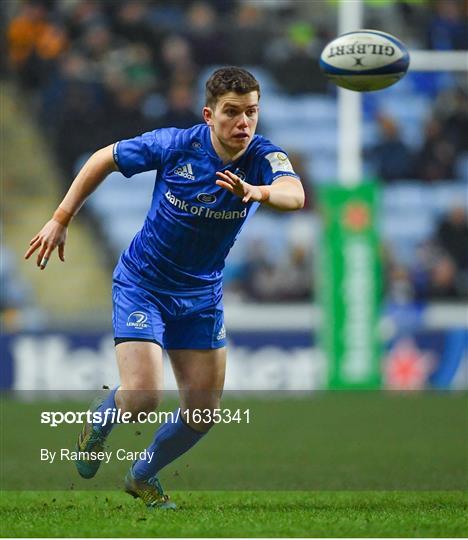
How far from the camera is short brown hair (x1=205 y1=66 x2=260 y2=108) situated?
5.66m

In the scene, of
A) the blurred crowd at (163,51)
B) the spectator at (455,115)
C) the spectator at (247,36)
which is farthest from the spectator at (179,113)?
the spectator at (455,115)

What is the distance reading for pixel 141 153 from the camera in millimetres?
5957

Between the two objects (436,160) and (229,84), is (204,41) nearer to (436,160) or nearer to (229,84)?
(436,160)

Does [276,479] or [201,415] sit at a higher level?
[201,415]

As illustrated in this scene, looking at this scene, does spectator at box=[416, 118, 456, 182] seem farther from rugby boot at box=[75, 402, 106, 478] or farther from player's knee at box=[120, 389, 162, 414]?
player's knee at box=[120, 389, 162, 414]

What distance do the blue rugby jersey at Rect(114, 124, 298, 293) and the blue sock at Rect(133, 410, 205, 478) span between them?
0.69 metres

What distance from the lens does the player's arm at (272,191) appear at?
528cm

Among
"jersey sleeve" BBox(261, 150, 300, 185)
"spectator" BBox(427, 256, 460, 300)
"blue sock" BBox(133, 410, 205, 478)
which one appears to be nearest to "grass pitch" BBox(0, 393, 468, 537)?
"blue sock" BBox(133, 410, 205, 478)

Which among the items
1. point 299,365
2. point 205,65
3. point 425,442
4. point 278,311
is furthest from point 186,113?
point 425,442

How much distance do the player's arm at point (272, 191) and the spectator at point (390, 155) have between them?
11678 millimetres

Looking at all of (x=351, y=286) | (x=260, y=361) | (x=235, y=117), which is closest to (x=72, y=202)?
(x=235, y=117)

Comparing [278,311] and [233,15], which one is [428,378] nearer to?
[278,311]

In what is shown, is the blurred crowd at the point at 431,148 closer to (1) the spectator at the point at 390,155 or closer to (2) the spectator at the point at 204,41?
(1) the spectator at the point at 390,155

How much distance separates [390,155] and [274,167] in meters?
11.8
